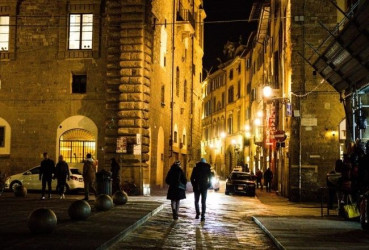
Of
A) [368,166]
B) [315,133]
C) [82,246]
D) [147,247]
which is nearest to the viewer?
[82,246]

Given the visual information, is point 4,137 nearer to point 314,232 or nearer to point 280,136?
point 280,136

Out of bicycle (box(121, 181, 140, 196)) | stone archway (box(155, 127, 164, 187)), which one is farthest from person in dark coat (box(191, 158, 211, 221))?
stone archway (box(155, 127, 164, 187))

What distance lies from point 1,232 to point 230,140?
57.8m

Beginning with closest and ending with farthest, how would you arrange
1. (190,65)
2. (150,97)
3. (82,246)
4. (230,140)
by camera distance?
(82,246) < (150,97) < (190,65) < (230,140)

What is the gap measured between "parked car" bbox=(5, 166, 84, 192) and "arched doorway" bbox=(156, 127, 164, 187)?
19.8 ft

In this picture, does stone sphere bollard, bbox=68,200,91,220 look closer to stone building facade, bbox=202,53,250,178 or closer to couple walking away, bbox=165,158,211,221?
couple walking away, bbox=165,158,211,221

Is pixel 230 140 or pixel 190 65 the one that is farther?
pixel 230 140

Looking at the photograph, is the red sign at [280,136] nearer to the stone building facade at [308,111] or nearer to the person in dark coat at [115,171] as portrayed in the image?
the stone building facade at [308,111]

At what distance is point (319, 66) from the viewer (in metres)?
18.7

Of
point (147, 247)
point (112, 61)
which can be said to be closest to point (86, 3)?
point (112, 61)

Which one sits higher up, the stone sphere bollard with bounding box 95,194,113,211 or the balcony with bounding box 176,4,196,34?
the balcony with bounding box 176,4,196,34

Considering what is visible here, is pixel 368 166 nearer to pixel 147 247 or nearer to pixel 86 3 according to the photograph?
pixel 147 247

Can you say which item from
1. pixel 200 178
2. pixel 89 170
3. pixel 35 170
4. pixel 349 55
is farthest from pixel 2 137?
pixel 349 55

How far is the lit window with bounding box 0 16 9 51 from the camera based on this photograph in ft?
97.7
